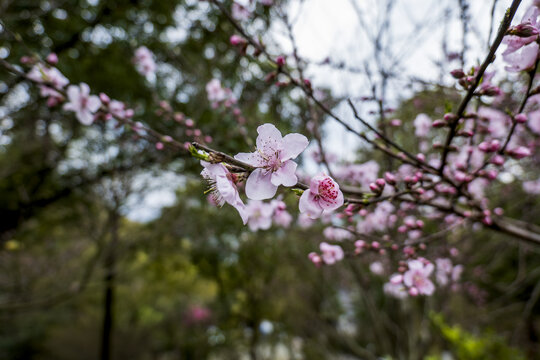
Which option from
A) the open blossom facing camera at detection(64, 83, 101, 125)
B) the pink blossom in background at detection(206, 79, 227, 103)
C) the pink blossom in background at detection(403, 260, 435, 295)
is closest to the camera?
the pink blossom in background at detection(403, 260, 435, 295)

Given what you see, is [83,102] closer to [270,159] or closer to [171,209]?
[270,159]

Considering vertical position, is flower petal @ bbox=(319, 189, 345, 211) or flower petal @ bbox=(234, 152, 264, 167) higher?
flower petal @ bbox=(234, 152, 264, 167)

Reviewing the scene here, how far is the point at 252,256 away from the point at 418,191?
4938mm

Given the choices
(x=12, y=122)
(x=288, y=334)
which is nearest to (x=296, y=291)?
(x=288, y=334)

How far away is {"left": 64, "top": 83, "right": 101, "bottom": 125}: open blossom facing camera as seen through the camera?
1.49 metres

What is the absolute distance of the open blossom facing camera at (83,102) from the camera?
149 cm

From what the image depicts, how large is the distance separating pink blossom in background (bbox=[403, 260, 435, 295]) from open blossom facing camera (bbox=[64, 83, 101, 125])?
1.73 m

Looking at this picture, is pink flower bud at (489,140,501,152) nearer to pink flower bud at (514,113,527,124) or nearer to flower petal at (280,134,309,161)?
pink flower bud at (514,113,527,124)

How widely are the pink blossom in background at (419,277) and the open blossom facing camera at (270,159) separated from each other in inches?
35.7

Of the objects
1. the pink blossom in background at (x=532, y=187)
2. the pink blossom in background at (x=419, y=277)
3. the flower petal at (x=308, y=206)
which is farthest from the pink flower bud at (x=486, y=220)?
the pink blossom in background at (x=532, y=187)

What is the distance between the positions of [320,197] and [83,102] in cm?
141

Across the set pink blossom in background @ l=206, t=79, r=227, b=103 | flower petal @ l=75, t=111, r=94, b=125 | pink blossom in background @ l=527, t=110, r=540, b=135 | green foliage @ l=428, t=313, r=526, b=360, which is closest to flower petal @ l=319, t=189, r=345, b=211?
flower petal @ l=75, t=111, r=94, b=125

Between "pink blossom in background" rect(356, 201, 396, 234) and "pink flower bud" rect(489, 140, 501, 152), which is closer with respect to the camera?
"pink flower bud" rect(489, 140, 501, 152)

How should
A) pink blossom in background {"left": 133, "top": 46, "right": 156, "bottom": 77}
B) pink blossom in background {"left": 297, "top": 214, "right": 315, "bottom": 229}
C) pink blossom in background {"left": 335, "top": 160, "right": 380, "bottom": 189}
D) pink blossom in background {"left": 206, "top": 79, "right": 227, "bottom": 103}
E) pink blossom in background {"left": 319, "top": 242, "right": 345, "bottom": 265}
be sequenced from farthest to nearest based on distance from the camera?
pink blossom in background {"left": 335, "top": 160, "right": 380, "bottom": 189}
pink blossom in background {"left": 133, "top": 46, "right": 156, "bottom": 77}
pink blossom in background {"left": 206, "top": 79, "right": 227, "bottom": 103}
pink blossom in background {"left": 319, "top": 242, "right": 345, "bottom": 265}
pink blossom in background {"left": 297, "top": 214, "right": 315, "bottom": 229}
